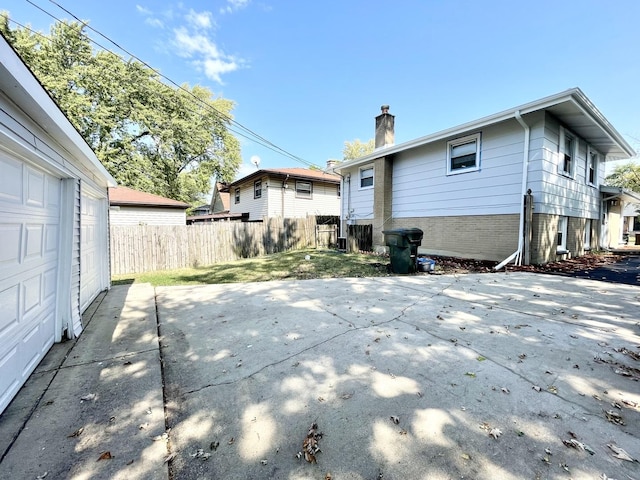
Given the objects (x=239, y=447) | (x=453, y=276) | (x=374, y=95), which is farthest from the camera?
(x=374, y=95)

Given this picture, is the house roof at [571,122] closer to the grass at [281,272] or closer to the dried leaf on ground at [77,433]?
the grass at [281,272]

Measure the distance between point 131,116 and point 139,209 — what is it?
8548 millimetres

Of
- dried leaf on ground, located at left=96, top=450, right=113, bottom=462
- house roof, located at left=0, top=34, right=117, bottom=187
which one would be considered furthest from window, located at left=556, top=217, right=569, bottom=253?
house roof, located at left=0, top=34, right=117, bottom=187

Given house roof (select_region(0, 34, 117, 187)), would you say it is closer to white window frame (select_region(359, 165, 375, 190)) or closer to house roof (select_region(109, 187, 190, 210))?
white window frame (select_region(359, 165, 375, 190))

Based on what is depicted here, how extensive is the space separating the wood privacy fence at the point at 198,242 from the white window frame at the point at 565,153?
34.5 feet

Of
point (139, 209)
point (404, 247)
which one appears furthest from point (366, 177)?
point (139, 209)

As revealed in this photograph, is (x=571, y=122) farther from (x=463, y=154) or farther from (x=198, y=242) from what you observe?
(x=198, y=242)

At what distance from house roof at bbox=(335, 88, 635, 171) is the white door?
9509 millimetres

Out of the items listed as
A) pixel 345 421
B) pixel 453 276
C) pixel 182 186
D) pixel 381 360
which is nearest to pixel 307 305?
pixel 381 360

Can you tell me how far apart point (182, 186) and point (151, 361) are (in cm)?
2448

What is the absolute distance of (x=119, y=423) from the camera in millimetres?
1902

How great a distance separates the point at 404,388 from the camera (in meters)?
2.25

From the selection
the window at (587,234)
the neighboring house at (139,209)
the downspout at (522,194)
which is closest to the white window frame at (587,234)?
the window at (587,234)

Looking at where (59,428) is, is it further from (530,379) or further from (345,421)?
(530,379)
